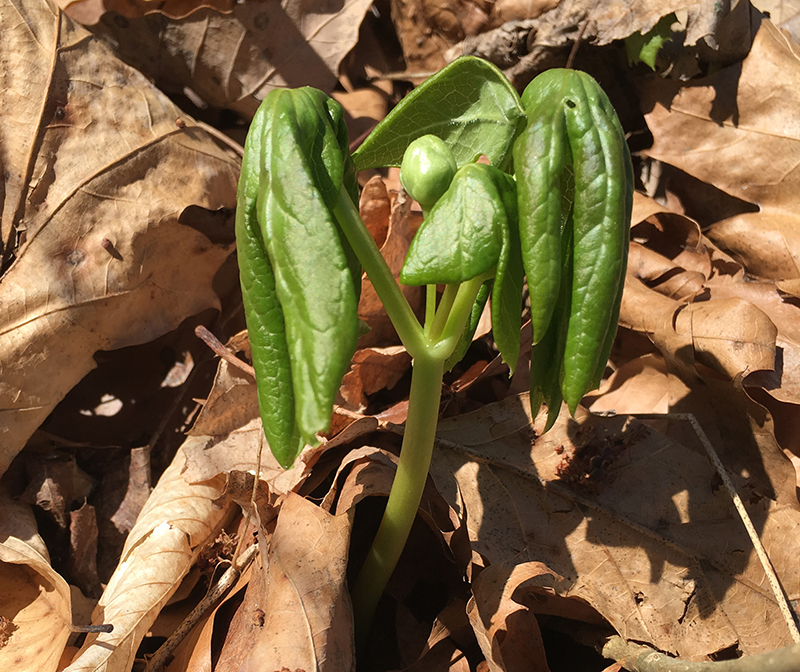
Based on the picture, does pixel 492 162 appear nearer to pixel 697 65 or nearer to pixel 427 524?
pixel 427 524

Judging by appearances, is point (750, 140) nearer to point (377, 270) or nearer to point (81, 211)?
point (377, 270)

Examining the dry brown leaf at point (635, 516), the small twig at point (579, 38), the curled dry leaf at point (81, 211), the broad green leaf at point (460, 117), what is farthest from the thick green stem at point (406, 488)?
the small twig at point (579, 38)

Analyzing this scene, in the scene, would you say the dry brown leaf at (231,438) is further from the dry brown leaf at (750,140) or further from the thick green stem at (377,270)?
the dry brown leaf at (750,140)

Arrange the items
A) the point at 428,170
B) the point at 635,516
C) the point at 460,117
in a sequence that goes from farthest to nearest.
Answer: the point at 635,516 < the point at 460,117 < the point at 428,170

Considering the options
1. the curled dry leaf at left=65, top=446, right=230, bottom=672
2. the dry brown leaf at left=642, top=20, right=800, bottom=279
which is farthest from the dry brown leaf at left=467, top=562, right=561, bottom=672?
the dry brown leaf at left=642, top=20, right=800, bottom=279

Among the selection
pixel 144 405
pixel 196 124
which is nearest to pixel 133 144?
pixel 196 124

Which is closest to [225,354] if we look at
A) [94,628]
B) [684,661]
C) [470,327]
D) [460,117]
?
[94,628]

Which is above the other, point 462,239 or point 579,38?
point 462,239

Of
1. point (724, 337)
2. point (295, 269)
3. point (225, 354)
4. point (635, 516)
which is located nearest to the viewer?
point (295, 269)
